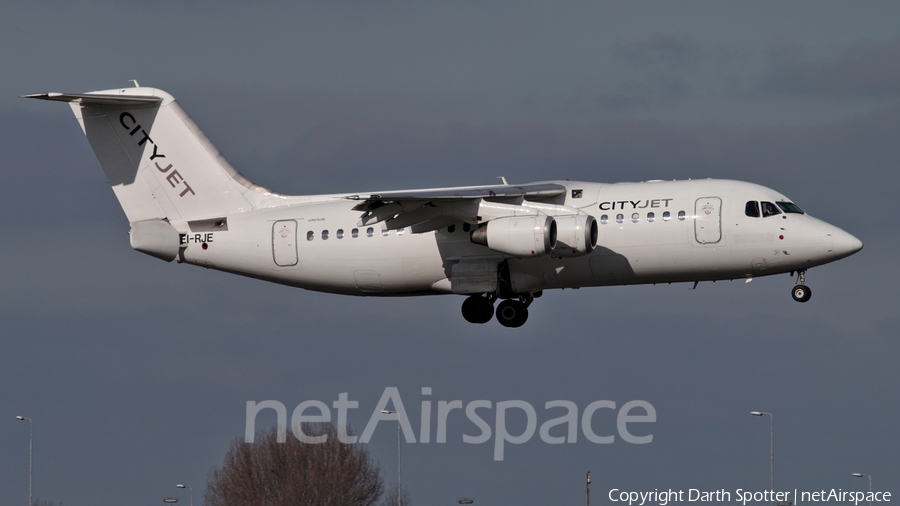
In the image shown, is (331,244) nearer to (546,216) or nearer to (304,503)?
(546,216)

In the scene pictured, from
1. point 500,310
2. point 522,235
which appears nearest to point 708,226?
point 522,235

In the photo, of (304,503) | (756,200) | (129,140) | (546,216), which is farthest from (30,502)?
(756,200)

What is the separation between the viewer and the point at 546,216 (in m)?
37.3

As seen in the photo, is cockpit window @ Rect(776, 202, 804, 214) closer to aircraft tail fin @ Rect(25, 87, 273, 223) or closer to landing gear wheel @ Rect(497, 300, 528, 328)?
landing gear wheel @ Rect(497, 300, 528, 328)

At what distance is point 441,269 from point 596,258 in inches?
132

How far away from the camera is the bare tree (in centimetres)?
5269

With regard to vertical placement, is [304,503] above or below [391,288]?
below

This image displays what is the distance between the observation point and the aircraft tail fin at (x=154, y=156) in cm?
4134

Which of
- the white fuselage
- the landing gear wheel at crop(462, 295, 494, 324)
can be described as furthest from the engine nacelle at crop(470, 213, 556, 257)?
the landing gear wheel at crop(462, 295, 494, 324)

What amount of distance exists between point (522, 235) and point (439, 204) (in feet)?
7.28

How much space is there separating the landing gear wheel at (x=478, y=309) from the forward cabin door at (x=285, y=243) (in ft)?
12.5

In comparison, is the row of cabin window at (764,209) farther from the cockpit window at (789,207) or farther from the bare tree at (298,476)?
the bare tree at (298,476)

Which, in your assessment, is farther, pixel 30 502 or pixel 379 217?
pixel 30 502

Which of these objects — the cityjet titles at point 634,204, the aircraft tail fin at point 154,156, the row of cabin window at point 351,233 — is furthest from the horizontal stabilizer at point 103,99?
the cityjet titles at point 634,204
